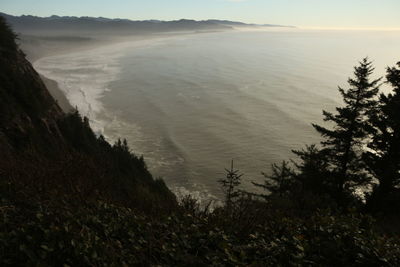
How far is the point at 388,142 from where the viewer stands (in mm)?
17109

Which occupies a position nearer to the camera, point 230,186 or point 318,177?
point 230,186

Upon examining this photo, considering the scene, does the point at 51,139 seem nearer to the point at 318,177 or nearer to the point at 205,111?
the point at 318,177

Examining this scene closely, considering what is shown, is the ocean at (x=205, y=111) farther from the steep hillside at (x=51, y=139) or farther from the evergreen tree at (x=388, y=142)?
the evergreen tree at (x=388, y=142)

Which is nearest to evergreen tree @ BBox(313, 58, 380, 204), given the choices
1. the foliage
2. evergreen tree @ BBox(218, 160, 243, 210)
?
evergreen tree @ BBox(218, 160, 243, 210)

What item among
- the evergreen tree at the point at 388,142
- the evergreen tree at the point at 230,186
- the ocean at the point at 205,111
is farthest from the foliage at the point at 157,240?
the ocean at the point at 205,111

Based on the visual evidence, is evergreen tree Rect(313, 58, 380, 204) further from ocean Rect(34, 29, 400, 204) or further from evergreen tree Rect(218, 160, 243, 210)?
ocean Rect(34, 29, 400, 204)

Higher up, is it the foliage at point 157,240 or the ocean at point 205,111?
the foliage at point 157,240

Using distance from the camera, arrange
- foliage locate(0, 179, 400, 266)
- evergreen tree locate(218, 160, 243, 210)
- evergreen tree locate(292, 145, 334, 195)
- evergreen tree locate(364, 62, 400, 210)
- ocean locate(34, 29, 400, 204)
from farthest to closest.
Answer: ocean locate(34, 29, 400, 204)
evergreen tree locate(292, 145, 334, 195)
evergreen tree locate(364, 62, 400, 210)
evergreen tree locate(218, 160, 243, 210)
foliage locate(0, 179, 400, 266)

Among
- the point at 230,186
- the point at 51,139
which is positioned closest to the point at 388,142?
the point at 230,186

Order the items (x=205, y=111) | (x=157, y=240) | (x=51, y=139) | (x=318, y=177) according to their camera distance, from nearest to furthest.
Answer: (x=157, y=240) → (x=318, y=177) → (x=51, y=139) → (x=205, y=111)

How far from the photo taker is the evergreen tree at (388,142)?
54.1ft

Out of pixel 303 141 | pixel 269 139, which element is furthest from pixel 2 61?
pixel 303 141

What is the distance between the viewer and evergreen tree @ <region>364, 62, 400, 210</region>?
16.5 metres

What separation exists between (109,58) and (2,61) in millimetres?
102866
